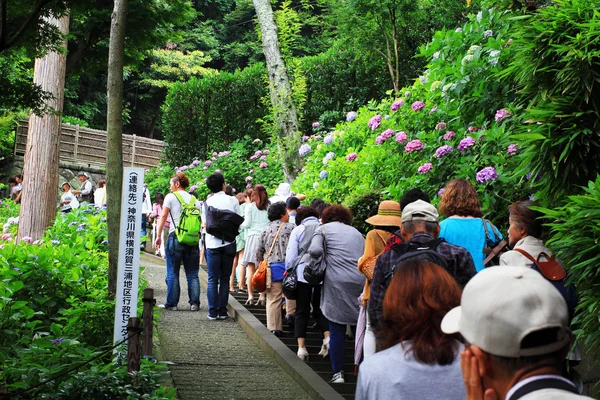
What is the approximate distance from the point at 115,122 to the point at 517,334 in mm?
6044

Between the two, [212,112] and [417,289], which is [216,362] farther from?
[212,112]

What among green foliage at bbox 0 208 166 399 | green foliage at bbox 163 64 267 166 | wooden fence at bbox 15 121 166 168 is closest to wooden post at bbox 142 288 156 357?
green foliage at bbox 0 208 166 399

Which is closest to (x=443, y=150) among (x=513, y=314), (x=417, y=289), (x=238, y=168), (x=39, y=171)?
A: (x=417, y=289)

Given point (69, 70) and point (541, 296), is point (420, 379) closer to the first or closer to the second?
point (541, 296)

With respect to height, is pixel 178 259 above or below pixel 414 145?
below

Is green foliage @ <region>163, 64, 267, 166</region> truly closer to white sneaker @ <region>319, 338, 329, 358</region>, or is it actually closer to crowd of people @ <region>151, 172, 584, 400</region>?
crowd of people @ <region>151, 172, 584, 400</region>

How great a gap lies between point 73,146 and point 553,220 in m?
28.3

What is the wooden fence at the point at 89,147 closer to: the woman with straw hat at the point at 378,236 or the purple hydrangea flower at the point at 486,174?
the purple hydrangea flower at the point at 486,174

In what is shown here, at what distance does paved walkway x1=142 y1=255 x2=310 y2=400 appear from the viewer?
729cm

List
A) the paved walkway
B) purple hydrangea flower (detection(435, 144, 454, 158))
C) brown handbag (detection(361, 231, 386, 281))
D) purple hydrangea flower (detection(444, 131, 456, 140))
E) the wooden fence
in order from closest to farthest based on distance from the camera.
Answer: brown handbag (detection(361, 231, 386, 281)) < the paved walkway < purple hydrangea flower (detection(435, 144, 454, 158)) < purple hydrangea flower (detection(444, 131, 456, 140)) < the wooden fence

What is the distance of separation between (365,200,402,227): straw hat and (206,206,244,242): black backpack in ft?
14.6

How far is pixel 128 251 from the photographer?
677cm

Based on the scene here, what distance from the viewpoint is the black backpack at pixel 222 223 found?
34.6 feet

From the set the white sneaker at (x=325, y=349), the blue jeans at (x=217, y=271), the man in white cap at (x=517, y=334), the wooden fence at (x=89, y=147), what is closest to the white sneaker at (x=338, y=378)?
the white sneaker at (x=325, y=349)
